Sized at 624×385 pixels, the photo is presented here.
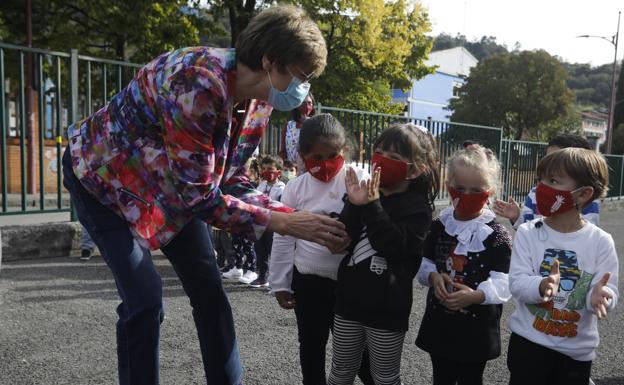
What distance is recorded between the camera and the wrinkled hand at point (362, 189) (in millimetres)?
2193

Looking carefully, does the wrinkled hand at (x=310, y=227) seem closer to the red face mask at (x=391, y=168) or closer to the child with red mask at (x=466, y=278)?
the red face mask at (x=391, y=168)

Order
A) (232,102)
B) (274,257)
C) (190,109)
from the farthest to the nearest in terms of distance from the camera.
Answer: (274,257) < (232,102) < (190,109)

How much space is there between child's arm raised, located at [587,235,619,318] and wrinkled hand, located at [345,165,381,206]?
89 centimetres

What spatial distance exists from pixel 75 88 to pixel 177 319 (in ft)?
12.4

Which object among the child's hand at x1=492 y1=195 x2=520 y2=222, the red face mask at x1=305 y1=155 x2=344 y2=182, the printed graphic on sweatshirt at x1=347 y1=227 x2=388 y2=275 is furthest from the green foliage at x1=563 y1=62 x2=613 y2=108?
the printed graphic on sweatshirt at x1=347 y1=227 x2=388 y2=275

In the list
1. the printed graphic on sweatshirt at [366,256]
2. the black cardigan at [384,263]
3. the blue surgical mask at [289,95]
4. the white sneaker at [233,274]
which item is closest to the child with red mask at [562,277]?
the black cardigan at [384,263]

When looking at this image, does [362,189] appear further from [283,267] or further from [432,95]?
[432,95]

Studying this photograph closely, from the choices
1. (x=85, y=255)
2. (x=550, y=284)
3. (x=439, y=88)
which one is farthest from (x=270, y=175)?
(x=439, y=88)

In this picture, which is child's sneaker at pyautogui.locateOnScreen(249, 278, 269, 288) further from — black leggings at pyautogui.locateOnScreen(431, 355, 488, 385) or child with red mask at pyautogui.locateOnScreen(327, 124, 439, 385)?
black leggings at pyautogui.locateOnScreen(431, 355, 488, 385)

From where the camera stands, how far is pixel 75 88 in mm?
6629

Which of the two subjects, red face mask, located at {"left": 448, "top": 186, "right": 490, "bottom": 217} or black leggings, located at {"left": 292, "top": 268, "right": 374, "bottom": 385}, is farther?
black leggings, located at {"left": 292, "top": 268, "right": 374, "bottom": 385}

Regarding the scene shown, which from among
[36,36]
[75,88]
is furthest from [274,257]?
[36,36]

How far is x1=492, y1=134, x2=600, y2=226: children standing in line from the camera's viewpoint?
2.73m

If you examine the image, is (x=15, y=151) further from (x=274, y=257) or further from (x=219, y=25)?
(x=274, y=257)
